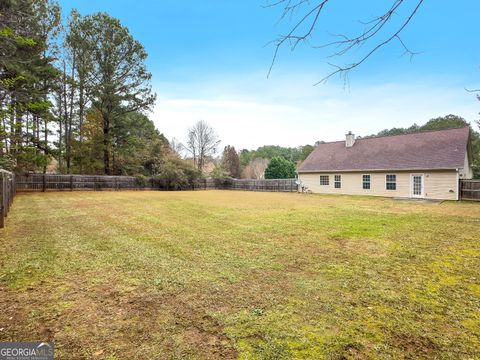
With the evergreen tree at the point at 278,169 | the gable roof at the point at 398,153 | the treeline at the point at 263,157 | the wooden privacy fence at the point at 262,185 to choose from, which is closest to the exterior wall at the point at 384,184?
the gable roof at the point at 398,153

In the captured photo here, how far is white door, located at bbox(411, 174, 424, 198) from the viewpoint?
52.0ft

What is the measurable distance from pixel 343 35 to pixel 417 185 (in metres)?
17.9

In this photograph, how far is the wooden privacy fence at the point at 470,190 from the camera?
1394cm

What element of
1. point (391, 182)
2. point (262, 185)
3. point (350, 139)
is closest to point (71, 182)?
point (262, 185)

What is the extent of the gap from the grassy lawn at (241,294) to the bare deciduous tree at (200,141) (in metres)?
30.4

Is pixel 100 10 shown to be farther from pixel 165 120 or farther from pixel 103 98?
pixel 165 120

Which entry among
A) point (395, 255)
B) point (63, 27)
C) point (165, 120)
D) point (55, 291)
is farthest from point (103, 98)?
point (395, 255)

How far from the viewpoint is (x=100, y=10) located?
2055cm

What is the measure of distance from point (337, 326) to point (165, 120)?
36292 mm

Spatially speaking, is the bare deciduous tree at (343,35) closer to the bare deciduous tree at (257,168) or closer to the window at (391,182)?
the window at (391,182)

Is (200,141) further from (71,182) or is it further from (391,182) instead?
(391,182)

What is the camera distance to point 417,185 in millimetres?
16047

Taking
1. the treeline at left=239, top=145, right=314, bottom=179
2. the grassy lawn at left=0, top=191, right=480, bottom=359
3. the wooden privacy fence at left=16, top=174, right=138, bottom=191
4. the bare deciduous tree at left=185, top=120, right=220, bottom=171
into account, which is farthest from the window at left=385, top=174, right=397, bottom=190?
the bare deciduous tree at left=185, top=120, right=220, bottom=171

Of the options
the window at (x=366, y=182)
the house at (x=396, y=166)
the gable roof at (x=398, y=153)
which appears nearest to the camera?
the house at (x=396, y=166)
